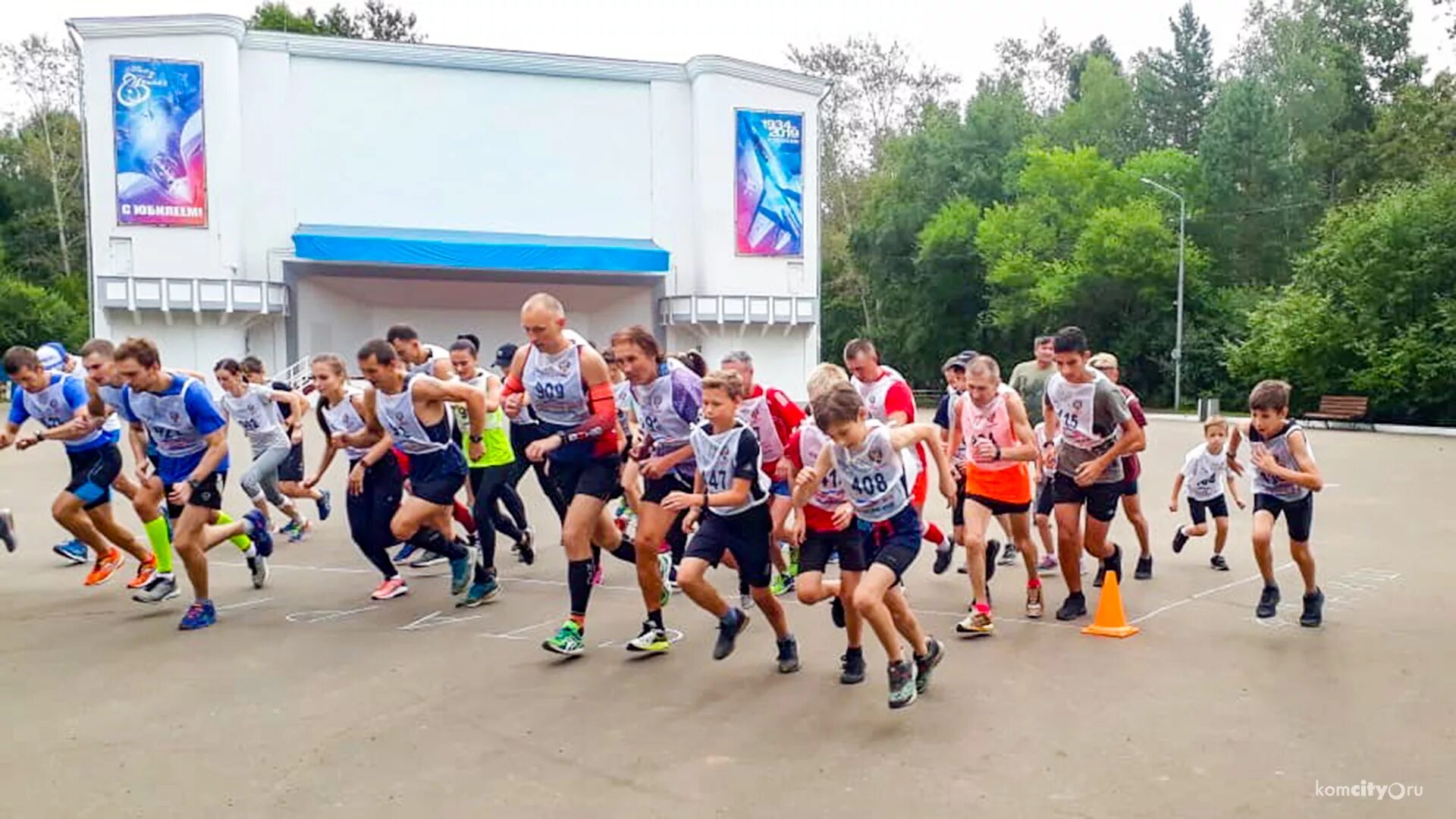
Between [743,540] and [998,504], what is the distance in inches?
78.0

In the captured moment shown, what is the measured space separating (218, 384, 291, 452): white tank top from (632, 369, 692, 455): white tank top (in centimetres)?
432

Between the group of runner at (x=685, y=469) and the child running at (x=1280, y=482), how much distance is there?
0.05ft

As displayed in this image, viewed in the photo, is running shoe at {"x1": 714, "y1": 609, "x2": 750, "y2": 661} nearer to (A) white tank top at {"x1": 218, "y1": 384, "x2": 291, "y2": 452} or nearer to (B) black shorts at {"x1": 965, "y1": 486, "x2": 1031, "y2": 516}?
(B) black shorts at {"x1": 965, "y1": 486, "x2": 1031, "y2": 516}

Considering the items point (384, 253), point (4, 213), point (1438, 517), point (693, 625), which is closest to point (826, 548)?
point (693, 625)

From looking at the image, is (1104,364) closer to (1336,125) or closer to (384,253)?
(384,253)

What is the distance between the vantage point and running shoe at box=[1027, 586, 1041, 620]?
6.95m

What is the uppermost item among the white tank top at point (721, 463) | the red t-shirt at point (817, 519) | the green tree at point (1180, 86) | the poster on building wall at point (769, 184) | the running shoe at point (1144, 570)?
the green tree at point (1180, 86)

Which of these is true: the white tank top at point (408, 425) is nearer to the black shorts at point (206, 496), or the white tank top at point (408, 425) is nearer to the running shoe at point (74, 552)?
the black shorts at point (206, 496)

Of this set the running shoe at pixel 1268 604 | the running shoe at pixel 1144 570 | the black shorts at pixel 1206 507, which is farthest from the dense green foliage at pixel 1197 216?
the running shoe at pixel 1268 604

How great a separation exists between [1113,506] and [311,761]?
4.92m

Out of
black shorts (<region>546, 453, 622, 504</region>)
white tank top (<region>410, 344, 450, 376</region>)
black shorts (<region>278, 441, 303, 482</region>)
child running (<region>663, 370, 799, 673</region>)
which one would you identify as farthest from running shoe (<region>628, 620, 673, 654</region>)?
black shorts (<region>278, 441, 303, 482</region>)

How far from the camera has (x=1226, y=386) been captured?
131 ft

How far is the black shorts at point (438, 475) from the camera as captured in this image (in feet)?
23.3

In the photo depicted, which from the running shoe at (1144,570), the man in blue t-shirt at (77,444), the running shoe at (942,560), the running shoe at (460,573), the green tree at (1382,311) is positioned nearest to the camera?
the running shoe at (460,573)
